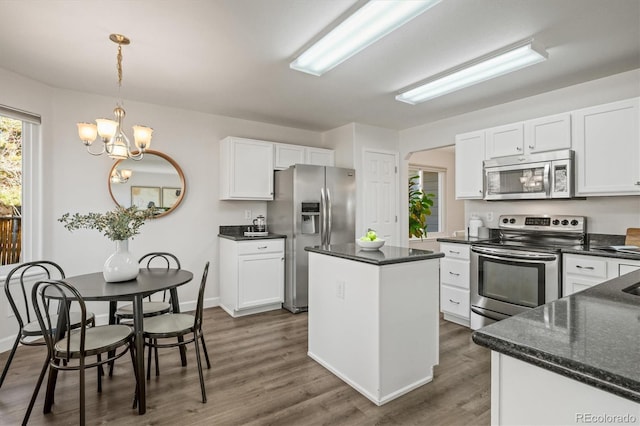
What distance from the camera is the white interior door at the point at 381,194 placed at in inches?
195

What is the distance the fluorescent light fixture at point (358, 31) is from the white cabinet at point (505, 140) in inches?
82.3

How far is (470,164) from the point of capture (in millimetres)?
3936

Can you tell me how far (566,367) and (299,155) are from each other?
432 cm

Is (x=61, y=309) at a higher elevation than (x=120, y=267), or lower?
lower

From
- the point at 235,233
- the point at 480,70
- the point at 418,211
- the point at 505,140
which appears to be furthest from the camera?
the point at 418,211

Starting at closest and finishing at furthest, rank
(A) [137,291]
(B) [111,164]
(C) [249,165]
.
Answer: (A) [137,291] → (B) [111,164] → (C) [249,165]

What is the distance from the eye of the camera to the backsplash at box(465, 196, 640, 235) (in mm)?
3064

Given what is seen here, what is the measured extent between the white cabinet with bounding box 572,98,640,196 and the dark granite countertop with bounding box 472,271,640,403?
2.29 meters

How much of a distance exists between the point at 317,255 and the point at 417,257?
2.74 ft

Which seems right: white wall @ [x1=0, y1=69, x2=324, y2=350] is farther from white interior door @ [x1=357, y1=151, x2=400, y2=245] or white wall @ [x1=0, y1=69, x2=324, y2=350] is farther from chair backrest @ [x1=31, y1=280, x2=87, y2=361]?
chair backrest @ [x1=31, y1=280, x2=87, y2=361]

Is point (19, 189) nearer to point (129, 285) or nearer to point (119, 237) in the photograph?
point (119, 237)

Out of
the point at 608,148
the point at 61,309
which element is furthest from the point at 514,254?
the point at 61,309

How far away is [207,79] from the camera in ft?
10.7

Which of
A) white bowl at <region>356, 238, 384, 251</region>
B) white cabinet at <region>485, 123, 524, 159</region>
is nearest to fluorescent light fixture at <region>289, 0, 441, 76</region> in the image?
white bowl at <region>356, 238, 384, 251</region>
